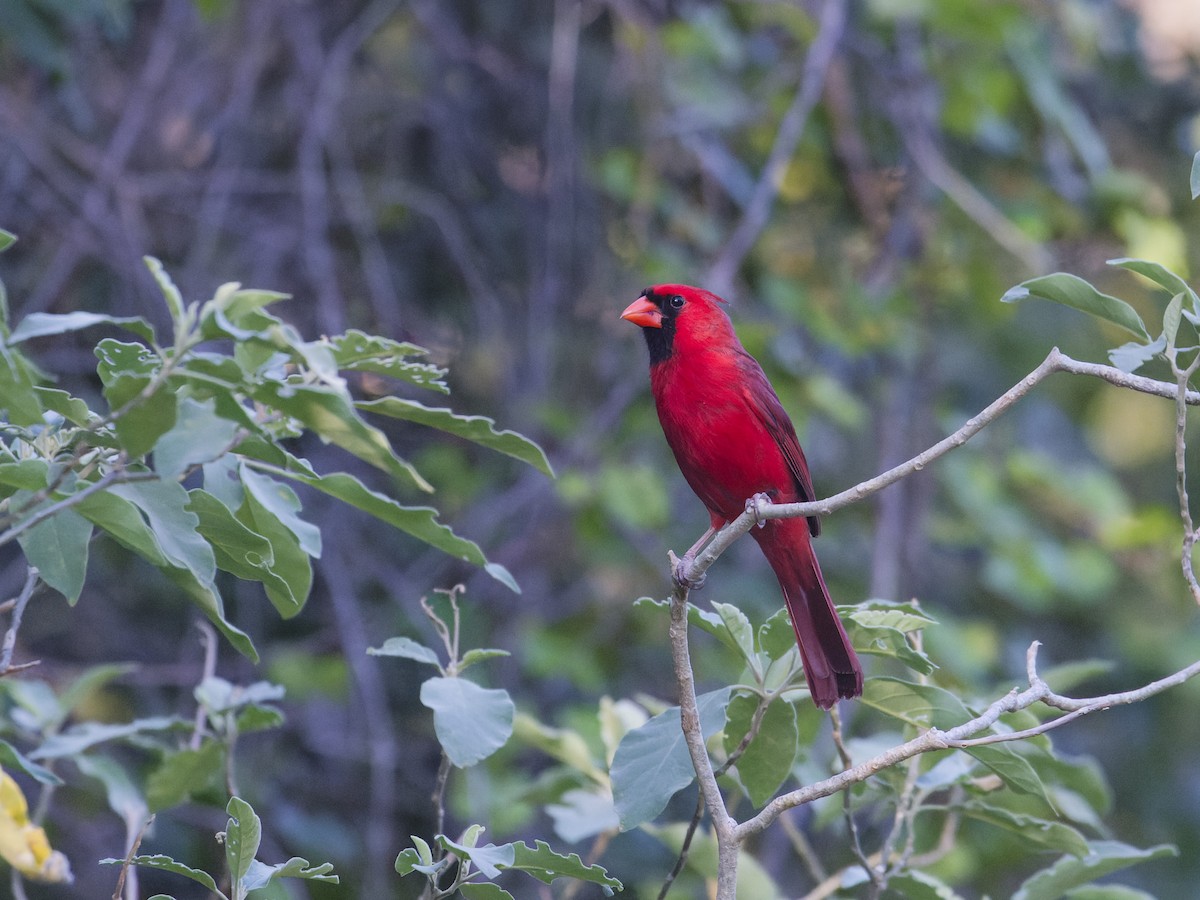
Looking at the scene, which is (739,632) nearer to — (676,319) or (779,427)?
(779,427)

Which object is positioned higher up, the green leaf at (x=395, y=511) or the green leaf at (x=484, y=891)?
the green leaf at (x=395, y=511)

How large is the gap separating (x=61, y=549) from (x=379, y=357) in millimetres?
414

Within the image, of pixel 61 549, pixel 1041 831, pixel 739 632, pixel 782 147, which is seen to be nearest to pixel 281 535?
pixel 61 549

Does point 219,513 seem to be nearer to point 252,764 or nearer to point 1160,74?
point 252,764

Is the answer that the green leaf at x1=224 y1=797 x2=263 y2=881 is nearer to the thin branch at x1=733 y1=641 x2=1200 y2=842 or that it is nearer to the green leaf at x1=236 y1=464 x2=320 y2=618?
the green leaf at x1=236 y1=464 x2=320 y2=618

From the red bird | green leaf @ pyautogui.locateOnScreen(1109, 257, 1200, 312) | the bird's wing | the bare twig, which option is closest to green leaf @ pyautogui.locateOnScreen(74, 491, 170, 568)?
green leaf @ pyautogui.locateOnScreen(1109, 257, 1200, 312)

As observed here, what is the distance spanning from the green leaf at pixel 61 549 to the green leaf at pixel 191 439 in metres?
0.26

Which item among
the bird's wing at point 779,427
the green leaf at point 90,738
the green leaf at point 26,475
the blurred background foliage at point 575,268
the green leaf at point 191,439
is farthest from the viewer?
the blurred background foliage at point 575,268

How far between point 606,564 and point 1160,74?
3431 mm

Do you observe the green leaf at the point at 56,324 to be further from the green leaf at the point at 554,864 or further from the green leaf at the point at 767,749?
the green leaf at the point at 767,749

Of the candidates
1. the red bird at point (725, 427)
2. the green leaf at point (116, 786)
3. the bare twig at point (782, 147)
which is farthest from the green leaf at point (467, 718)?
the bare twig at point (782, 147)

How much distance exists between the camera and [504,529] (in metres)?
4.95

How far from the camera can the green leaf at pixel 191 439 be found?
1237 mm

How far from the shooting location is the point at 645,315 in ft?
11.7
